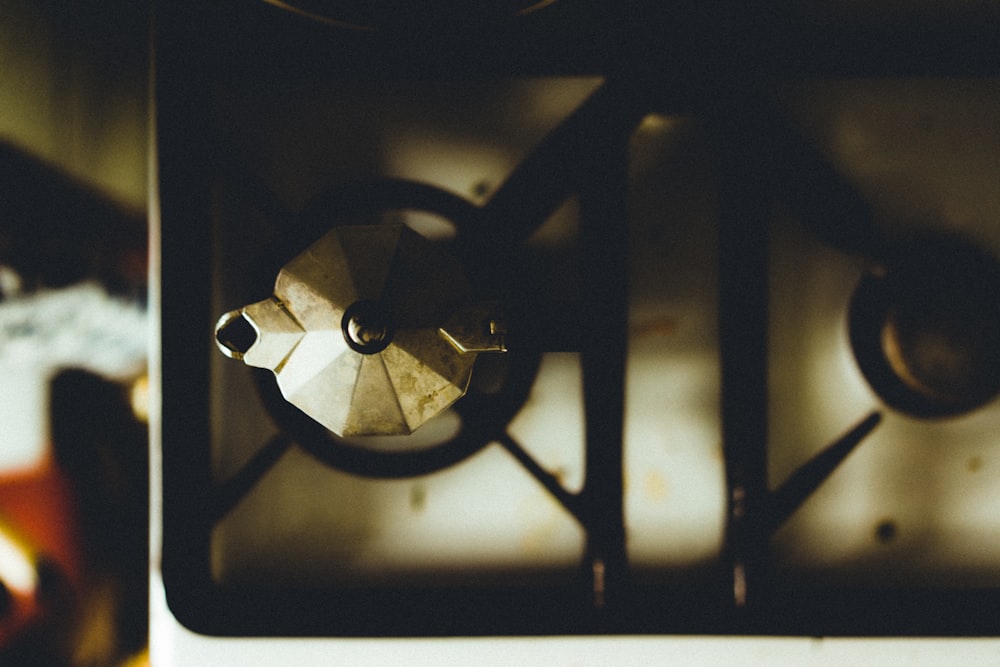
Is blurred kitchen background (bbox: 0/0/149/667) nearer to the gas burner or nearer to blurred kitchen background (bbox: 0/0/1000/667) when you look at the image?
blurred kitchen background (bbox: 0/0/1000/667)

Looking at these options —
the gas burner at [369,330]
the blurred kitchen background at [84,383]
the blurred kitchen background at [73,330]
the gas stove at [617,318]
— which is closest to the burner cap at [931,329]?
the gas stove at [617,318]

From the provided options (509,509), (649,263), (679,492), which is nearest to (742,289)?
(649,263)

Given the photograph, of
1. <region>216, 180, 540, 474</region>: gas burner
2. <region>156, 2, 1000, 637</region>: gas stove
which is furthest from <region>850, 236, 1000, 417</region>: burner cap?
<region>216, 180, 540, 474</region>: gas burner

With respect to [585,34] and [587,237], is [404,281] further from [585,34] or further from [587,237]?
[585,34]

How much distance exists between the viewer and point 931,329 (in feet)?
2.02

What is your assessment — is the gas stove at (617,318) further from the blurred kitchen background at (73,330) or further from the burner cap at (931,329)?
the blurred kitchen background at (73,330)

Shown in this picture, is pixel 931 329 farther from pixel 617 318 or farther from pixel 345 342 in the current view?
pixel 345 342

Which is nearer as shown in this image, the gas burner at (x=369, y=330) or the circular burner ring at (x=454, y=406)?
the gas burner at (x=369, y=330)

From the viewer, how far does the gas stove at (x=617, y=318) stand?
64 centimetres

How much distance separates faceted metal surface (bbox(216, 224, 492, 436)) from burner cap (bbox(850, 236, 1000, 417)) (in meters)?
0.51

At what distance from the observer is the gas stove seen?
64cm

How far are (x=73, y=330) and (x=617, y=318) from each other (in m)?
0.71

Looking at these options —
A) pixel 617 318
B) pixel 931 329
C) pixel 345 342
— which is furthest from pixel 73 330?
pixel 931 329

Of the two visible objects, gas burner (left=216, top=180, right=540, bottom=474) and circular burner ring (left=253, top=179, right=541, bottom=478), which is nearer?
gas burner (left=216, top=180, right=540, bottom=474)
